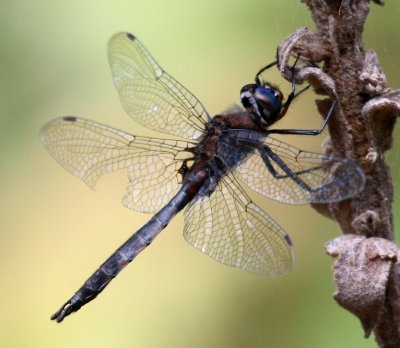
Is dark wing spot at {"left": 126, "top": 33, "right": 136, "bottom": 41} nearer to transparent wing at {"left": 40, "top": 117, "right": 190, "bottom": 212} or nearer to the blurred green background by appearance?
transparent wing at {"left": 40, "top": 117, "right": 190, "bottom": 212}

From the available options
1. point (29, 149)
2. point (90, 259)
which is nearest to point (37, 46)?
point (29, 149)

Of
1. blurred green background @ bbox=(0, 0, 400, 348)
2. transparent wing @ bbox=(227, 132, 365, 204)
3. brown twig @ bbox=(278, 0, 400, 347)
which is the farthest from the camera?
blurred green background @ bbox=(0, 0, 400, 348)

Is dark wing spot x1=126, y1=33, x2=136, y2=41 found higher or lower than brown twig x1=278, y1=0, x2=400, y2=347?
higher

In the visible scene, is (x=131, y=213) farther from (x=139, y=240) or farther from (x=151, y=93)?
(x=151, y=93)

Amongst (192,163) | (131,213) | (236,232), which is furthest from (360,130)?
(131,213)

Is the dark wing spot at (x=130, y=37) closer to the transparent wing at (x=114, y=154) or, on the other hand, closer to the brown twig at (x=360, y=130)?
the transparent wing at (x=114, y=154)

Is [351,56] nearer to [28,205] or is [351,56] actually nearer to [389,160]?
[389,160]

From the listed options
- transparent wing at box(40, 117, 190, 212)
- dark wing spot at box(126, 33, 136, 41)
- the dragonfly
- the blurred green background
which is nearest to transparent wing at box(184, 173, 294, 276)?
the dragonfly
